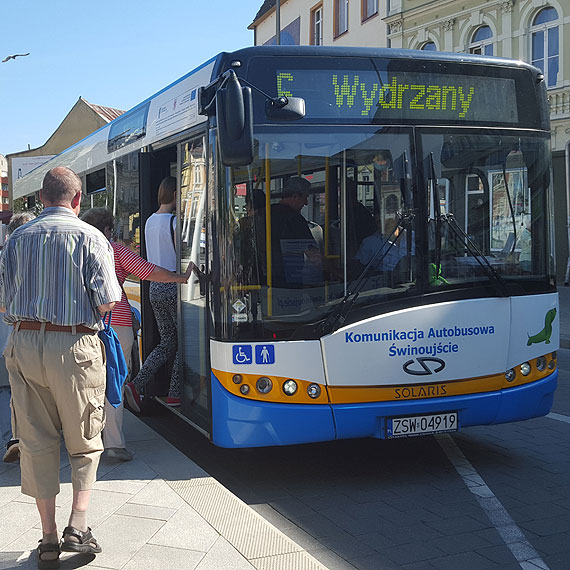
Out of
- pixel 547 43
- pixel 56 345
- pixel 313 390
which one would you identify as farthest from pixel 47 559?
pixel 547 43

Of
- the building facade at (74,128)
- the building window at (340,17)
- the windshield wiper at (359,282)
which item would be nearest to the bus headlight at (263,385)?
the windshield wiper at (359,282)

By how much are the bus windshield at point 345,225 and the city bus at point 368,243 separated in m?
0.01

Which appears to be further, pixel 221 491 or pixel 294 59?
pixel 294 59

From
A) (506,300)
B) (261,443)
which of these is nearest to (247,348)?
(261,443)

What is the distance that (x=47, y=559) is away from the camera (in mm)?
4059

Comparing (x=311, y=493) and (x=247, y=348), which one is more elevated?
(x=247, y=348)

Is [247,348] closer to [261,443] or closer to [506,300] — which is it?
[261,443]

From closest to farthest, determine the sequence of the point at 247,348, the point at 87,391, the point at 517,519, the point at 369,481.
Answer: the point at 87,391, the point at 517,519, the point at 247,348, the point at 369,481

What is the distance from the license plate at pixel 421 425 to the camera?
583 cm

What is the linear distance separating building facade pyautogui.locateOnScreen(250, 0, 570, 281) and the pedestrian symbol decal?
18.3 meters

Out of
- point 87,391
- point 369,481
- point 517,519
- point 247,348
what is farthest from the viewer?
point 369,481

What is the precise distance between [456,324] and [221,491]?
6.22ft

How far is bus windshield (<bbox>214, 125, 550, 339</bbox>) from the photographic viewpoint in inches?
224

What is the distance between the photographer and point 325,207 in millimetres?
5875
